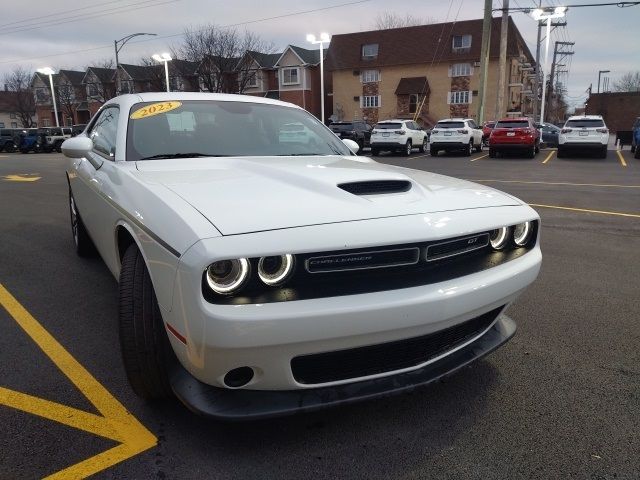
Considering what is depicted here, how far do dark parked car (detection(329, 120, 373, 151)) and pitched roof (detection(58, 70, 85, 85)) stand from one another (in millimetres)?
49408

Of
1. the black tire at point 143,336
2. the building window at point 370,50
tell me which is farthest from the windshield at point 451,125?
the building window at point 370,50

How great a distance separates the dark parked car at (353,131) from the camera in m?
25.5

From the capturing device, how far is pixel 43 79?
228ft

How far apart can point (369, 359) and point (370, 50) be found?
173ft

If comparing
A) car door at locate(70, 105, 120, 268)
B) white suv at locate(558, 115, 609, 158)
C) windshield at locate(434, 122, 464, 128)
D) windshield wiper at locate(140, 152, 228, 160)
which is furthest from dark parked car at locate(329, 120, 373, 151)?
windshield wiper at locate(140, 152, 228, 160)

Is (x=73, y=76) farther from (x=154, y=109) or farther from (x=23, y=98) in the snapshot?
(x=154, y=109)

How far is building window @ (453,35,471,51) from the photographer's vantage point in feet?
153

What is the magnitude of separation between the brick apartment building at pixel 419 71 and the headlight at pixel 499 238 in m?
45.5

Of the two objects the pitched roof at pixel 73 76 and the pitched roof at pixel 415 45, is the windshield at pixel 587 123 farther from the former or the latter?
the pitched roof at pixel 73 76

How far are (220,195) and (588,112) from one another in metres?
77.6

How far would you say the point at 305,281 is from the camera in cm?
192

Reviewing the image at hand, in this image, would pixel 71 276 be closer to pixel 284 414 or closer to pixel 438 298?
pixel 284 414

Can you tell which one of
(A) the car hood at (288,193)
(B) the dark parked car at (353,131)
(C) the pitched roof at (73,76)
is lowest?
(B) the dark parked car at (353,131)

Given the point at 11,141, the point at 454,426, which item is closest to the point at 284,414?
the point at 454,426
